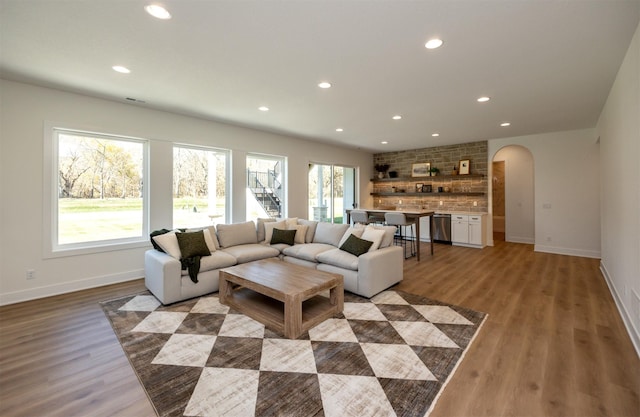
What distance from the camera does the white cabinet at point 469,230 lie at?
21.7 ft

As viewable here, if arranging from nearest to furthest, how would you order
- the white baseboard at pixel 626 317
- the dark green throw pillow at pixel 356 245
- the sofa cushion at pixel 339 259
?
the white baseboard at pixel 626 317 → the sofa cushion at pixel 339 259 → the dark green throw pillow at pixel 356 245

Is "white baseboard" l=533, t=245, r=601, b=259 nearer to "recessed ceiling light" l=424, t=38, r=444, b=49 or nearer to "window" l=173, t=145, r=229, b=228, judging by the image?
"recessed ceiling light" l=424, t=38, r=444, b=49

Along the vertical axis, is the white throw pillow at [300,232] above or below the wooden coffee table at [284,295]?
above

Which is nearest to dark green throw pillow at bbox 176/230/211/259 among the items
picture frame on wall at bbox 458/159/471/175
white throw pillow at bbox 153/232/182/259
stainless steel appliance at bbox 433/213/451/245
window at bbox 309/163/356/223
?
white throw pillow at bbox 153/232/182/259

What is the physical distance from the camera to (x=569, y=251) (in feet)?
19.3

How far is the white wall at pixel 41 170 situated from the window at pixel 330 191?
2.76 m

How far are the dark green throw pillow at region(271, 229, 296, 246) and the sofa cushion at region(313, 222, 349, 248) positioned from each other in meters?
0.43

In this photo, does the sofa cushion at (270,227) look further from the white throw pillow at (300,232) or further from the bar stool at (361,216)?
the bar stool at (361,216)

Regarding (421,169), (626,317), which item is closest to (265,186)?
(421,169)

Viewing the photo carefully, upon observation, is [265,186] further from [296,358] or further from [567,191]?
[567,191]

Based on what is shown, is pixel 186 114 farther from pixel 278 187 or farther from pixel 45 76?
pixel 278 187

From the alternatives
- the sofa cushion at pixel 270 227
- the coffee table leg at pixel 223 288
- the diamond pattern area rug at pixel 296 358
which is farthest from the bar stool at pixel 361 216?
the coffee table leg at pixel 223 288

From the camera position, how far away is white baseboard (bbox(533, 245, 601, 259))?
18.4ft

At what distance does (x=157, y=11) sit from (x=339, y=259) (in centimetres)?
313
